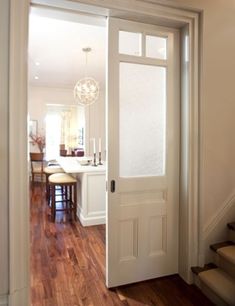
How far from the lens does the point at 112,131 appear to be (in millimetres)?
2133

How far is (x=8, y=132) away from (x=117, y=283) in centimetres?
161

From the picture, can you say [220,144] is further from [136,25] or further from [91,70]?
[91,70]

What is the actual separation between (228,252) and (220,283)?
0.87ft

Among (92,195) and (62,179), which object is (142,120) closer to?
(92,195)

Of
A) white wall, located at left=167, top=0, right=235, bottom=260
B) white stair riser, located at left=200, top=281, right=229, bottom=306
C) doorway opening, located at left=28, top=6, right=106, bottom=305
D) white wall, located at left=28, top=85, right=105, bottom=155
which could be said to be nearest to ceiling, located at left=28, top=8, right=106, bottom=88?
doorway opening, located at left=28, top=6, right=106, bottom=305

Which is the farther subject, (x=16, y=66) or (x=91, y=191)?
(x=91, y=191)

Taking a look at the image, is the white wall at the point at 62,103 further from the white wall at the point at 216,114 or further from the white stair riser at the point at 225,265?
the white stair riser at the point at 225,265

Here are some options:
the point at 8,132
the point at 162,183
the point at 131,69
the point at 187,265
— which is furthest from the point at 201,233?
the point at 8,132

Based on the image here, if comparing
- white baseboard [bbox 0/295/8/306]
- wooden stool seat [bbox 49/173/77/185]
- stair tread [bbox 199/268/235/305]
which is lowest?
stair tread [bbox 199/268/235/305]

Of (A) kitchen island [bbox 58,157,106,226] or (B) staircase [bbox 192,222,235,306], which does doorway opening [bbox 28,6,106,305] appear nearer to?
(A) kitchen island [bbox 58,157,106,226]

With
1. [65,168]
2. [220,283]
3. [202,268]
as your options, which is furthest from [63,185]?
[220,283]

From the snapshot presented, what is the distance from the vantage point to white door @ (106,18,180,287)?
2.14 m

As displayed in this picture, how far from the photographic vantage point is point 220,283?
199 centimetres

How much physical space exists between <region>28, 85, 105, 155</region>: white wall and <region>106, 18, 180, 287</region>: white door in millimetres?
5348
